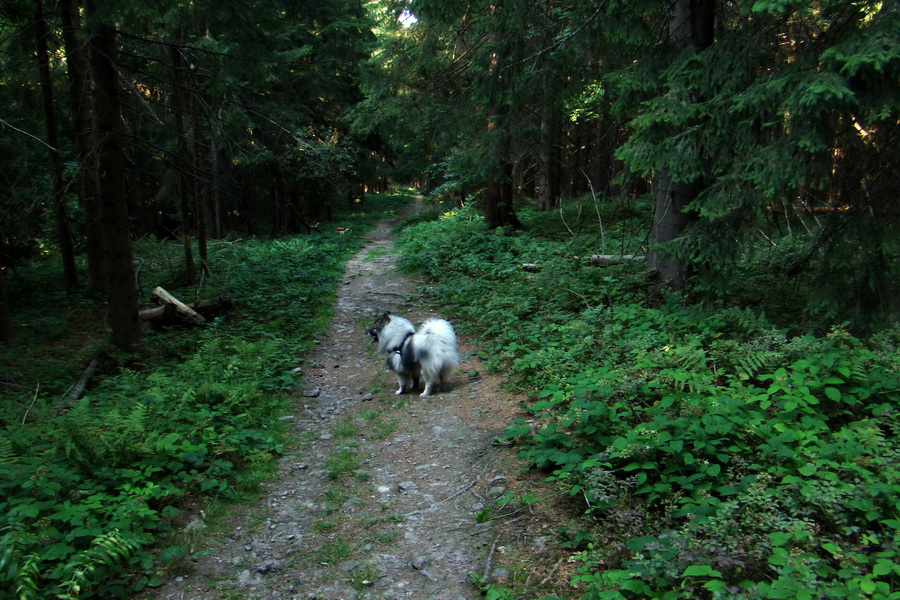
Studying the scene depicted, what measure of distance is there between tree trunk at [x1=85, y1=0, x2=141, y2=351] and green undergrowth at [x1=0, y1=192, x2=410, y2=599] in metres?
0.59

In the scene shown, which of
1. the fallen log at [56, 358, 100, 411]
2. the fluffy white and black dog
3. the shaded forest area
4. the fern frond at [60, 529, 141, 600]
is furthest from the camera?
the fluffy white and black dog

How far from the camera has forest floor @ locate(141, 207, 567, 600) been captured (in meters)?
3.94

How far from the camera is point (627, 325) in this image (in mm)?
7508

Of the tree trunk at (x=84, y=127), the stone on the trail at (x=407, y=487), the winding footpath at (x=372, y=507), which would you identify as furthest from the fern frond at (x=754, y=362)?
the tree trunk at (x=84, y=127)

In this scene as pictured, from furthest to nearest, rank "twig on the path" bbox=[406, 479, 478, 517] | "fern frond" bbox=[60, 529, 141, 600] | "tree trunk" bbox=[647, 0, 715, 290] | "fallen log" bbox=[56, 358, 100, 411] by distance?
"tree trunk" bbox=[647, 0, 715, 290] < "fallen log" bbox=[56, 358, 100, 411] < "twig on the path" bbox=[406, 479, 478, 517] < "fern frond" bbox=[60, 529, 141, 600]

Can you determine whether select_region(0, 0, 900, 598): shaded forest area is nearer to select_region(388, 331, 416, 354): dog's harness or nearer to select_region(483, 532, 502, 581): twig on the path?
select_region(483, 532, 502, 581): twig on the path

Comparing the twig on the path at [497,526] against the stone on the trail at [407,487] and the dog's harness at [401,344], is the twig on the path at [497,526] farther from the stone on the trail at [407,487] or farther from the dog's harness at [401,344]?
the dog's harness at [401,344]

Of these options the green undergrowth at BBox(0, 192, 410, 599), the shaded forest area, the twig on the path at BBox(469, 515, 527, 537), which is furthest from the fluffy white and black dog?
the twig on the path at BBox(469, 515, 527, 537)

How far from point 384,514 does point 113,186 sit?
680cm

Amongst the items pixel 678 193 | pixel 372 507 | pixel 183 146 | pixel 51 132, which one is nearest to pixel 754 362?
pixel 678 193

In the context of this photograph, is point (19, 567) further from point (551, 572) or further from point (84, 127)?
point (84, 127)

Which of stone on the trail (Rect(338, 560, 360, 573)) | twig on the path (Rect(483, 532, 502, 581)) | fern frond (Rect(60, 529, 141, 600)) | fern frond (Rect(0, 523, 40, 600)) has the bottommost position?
stone on the trail (Rect(338, 560, 360, 573))

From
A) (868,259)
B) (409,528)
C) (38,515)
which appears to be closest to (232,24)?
(38,515)

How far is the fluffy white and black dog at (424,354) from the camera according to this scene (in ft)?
24.9
